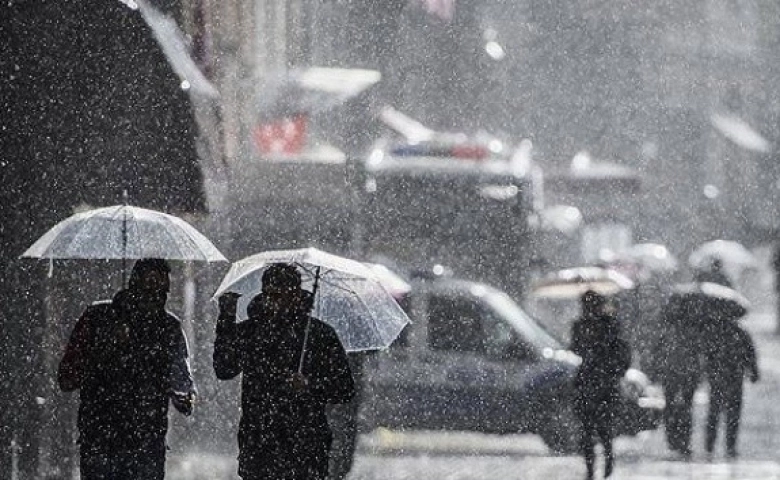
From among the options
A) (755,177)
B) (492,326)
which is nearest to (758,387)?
(492,326)

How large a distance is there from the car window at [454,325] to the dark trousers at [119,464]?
28.0ft

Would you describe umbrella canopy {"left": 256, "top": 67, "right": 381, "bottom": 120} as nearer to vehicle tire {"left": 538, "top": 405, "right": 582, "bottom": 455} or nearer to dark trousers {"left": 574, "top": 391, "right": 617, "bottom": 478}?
vehicle tire {"left": 538, "top": 405, "right": 582, "bottom": 455}

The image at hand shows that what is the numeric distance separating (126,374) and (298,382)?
30.6 inches

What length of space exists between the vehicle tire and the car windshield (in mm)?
734

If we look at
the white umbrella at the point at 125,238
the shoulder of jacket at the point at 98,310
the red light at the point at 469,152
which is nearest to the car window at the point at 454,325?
the red light at the point at 469,152

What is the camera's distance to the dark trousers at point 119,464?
7605mm

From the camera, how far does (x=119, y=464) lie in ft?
25.0

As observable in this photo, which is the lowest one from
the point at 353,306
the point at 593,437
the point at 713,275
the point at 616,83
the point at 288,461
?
the point at 593,437

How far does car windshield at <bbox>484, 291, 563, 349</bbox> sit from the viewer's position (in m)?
16.1

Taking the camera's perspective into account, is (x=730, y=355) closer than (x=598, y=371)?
No

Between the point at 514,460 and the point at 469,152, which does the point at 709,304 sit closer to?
the point at 514,460

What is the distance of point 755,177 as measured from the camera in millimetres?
60969

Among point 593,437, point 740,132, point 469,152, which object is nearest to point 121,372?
point 593,437

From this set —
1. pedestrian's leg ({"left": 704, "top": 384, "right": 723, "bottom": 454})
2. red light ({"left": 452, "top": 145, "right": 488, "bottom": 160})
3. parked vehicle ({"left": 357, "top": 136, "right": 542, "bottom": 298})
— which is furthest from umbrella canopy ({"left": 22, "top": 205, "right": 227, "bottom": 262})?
red light ({"left": 452, "top": 145, "right": 488, "bottom": 160})
